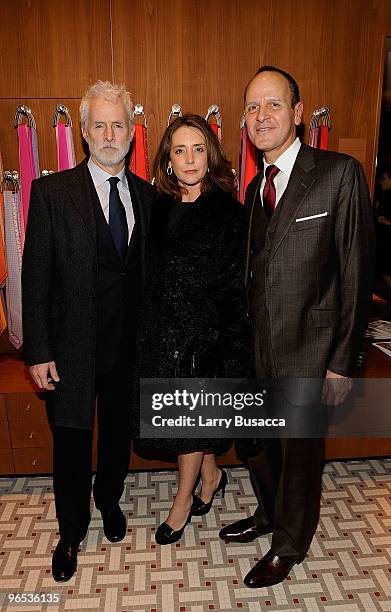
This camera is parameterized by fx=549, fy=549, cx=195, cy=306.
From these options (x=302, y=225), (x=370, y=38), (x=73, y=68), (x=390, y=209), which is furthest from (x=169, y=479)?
(x=370, y=38)

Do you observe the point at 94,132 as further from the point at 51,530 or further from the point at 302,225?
the point at 51,530

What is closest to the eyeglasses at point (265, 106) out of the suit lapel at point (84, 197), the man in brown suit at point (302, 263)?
the man in brown suit at point (302, 263)

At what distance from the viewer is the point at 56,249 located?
189 centimetres

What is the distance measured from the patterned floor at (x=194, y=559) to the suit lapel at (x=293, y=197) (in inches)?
48.3

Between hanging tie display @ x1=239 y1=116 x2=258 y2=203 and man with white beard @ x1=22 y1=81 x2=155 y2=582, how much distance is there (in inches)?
29.3

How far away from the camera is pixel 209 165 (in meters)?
1.92

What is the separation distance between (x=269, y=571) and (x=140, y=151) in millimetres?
1902

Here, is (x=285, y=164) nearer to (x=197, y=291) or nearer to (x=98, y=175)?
(x=197, y=291)

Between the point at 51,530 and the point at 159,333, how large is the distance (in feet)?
3.45

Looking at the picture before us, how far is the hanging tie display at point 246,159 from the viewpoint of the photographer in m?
2.67

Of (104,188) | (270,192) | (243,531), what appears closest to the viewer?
(270,192)

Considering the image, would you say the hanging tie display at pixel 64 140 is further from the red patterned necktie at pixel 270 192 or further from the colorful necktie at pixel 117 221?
the red patterned necktie at pixel 270 192

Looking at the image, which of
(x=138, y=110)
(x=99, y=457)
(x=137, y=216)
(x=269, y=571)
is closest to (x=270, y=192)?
(x=137, y=216)

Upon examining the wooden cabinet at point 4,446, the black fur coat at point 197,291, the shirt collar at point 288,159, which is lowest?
the wooden cabinet at point 4,446
